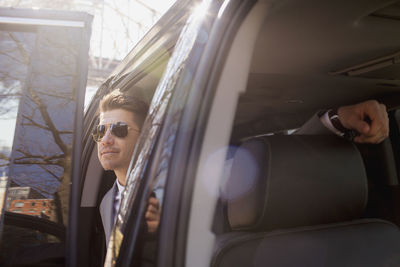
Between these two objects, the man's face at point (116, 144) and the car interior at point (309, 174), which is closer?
the car interior at point (309, 174)

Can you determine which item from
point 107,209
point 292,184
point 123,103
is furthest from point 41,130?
point 107,209

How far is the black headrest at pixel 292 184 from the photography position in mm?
1253

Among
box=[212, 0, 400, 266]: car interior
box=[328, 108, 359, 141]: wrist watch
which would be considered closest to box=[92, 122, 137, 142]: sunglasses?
box=[212, 0, 400, 266]: car interior

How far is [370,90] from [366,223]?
116cm

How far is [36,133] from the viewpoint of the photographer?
1.20 metres

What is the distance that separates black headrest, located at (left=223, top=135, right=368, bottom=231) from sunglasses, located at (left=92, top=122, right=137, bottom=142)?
1.10 m

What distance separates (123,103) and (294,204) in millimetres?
1413

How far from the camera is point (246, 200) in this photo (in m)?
1.26

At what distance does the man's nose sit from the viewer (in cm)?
215

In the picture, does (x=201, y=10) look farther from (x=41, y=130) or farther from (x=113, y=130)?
(x=113, y=130)

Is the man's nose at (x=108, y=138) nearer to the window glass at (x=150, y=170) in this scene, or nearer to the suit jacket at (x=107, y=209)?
the suit jacket at (x=107, y=209)

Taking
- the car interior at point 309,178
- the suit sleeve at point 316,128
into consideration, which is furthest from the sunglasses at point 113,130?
the suit sleeve at point 316,128

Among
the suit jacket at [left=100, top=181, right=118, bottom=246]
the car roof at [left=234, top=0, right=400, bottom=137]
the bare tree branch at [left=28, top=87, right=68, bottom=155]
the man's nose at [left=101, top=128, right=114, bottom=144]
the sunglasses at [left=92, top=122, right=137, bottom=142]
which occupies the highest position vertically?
the car roof at [left=234, top=0, right=400, bottom=137]

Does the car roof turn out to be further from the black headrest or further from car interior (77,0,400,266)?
the black headrest
